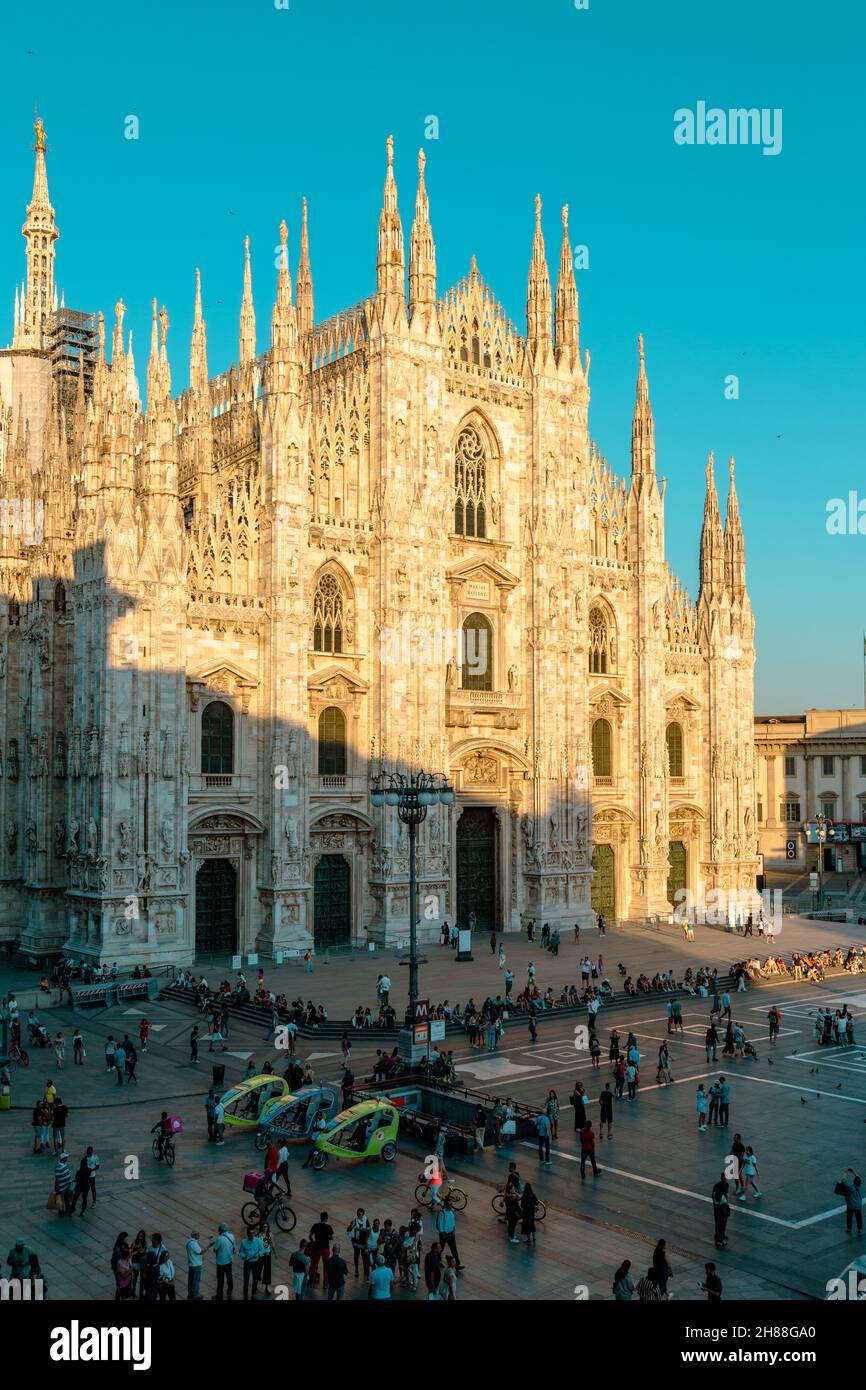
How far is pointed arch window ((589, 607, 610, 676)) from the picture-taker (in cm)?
6194

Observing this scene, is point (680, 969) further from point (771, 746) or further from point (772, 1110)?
point (771, 746)

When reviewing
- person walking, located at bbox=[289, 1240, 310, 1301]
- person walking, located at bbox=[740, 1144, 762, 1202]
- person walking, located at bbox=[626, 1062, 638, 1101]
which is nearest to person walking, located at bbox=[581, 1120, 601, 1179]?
person walking, located at bbox=[740, 1144, 762, 1202]

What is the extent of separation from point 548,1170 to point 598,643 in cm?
4010

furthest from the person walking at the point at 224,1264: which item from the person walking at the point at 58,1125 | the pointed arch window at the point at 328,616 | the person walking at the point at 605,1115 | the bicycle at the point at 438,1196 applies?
the pointed arch window at the point at 328,616

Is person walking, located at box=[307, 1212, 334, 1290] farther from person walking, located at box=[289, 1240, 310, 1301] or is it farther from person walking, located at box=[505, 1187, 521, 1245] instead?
person walking, located at box=[505, 1187, 521, 1245]

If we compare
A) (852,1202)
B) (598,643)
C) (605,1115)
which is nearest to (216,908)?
(598,643)

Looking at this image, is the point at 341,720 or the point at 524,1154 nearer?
the point at 524,1154

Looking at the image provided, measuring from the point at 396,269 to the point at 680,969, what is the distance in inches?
1257

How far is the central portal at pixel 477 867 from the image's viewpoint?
2213 inches

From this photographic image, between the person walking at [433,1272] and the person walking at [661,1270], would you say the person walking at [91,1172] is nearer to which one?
the person walking at [433,1272]
